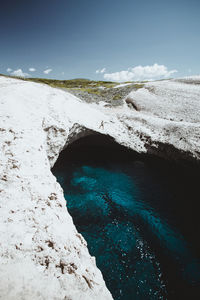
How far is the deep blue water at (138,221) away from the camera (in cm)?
513

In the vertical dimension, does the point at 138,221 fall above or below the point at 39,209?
below

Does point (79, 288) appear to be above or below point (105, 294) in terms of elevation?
above

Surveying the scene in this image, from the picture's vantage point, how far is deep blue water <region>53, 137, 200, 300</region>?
5.13m

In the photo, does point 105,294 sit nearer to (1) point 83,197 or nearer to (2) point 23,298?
(2) point 23,298

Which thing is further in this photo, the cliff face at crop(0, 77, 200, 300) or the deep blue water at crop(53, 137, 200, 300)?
the deep blue water at crop(53, 137, 200, 300)

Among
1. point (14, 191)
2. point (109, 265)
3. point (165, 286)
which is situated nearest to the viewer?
point (14, 191)

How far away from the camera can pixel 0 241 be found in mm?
2637

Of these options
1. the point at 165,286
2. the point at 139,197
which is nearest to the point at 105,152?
the point at 139,197

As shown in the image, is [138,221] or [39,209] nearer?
[39,209]

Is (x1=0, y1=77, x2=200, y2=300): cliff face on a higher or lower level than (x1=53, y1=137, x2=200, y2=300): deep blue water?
higher

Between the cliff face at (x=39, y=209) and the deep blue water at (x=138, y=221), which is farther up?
the cliff face at (x=39, y=209)

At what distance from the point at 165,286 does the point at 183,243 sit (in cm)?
217

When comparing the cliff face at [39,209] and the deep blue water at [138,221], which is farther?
the deep blue water at [138,221]

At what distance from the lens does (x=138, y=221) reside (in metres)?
7.43
